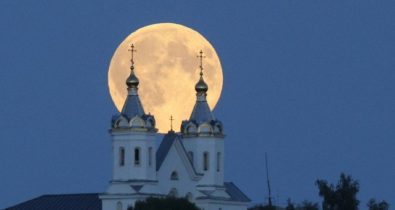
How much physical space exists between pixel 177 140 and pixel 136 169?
13.2ft

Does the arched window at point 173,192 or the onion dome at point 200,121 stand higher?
the onion dome at point 200,121

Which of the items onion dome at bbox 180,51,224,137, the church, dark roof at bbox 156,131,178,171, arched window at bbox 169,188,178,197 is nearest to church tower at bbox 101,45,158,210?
the church

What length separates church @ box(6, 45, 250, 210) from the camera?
97.1m

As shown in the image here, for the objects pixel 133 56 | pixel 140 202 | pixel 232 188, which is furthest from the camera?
pixel 232 188

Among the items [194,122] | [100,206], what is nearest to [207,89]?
[194,122]

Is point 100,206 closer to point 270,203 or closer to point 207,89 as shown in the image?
point 207,89

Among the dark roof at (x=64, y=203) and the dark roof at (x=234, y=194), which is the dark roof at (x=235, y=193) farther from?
the dark roof at (x=64, y=203)

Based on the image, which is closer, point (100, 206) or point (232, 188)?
point (100, 206)

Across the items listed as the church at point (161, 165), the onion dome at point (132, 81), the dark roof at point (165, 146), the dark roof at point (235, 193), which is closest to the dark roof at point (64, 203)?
the church at point (161, 165)

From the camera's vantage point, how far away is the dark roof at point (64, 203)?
101812mm

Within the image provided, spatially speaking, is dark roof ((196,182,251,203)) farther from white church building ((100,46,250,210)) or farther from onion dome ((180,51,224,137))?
onion dome ((180,51,224,137))

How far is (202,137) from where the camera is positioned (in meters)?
102

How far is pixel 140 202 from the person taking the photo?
9331 centimetres

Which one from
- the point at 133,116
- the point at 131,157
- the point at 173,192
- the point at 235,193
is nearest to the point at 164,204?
the point at 131,157
